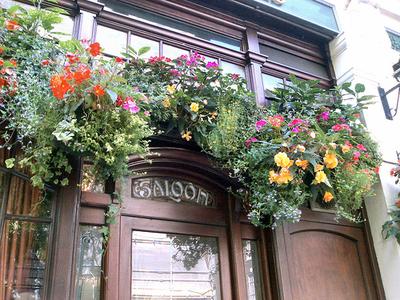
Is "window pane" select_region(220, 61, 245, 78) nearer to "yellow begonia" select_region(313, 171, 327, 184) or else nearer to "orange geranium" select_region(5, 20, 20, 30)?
"yellow begonia" select_region(313, 171, 327, 184)

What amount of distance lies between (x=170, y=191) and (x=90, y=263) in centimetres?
89

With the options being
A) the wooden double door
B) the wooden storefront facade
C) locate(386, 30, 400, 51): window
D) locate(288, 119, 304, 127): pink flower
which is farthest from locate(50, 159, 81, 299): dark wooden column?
locate(386, 30, 400, 51): window

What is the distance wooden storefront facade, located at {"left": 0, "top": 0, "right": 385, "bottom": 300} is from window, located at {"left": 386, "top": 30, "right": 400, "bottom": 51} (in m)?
1.68

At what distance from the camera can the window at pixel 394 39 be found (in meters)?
5.48

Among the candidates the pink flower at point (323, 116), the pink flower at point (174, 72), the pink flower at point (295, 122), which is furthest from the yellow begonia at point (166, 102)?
the pink flower at point (323, 116)

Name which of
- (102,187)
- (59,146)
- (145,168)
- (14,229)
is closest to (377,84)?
(145,168)

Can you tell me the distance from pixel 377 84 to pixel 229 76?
2.19m

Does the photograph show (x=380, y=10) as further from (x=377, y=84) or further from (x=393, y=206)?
(x=393, y=206)

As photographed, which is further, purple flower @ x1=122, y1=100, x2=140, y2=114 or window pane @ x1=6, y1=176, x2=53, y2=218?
window pane @ x1=6, y1=176, x2=53, y2=218

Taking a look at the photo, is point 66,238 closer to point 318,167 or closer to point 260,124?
point 260,124

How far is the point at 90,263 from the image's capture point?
2.81 meters

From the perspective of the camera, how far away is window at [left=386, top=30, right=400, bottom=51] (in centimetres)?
548

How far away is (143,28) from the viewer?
3.92m

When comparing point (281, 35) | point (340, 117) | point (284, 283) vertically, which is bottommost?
point (284, 283)
